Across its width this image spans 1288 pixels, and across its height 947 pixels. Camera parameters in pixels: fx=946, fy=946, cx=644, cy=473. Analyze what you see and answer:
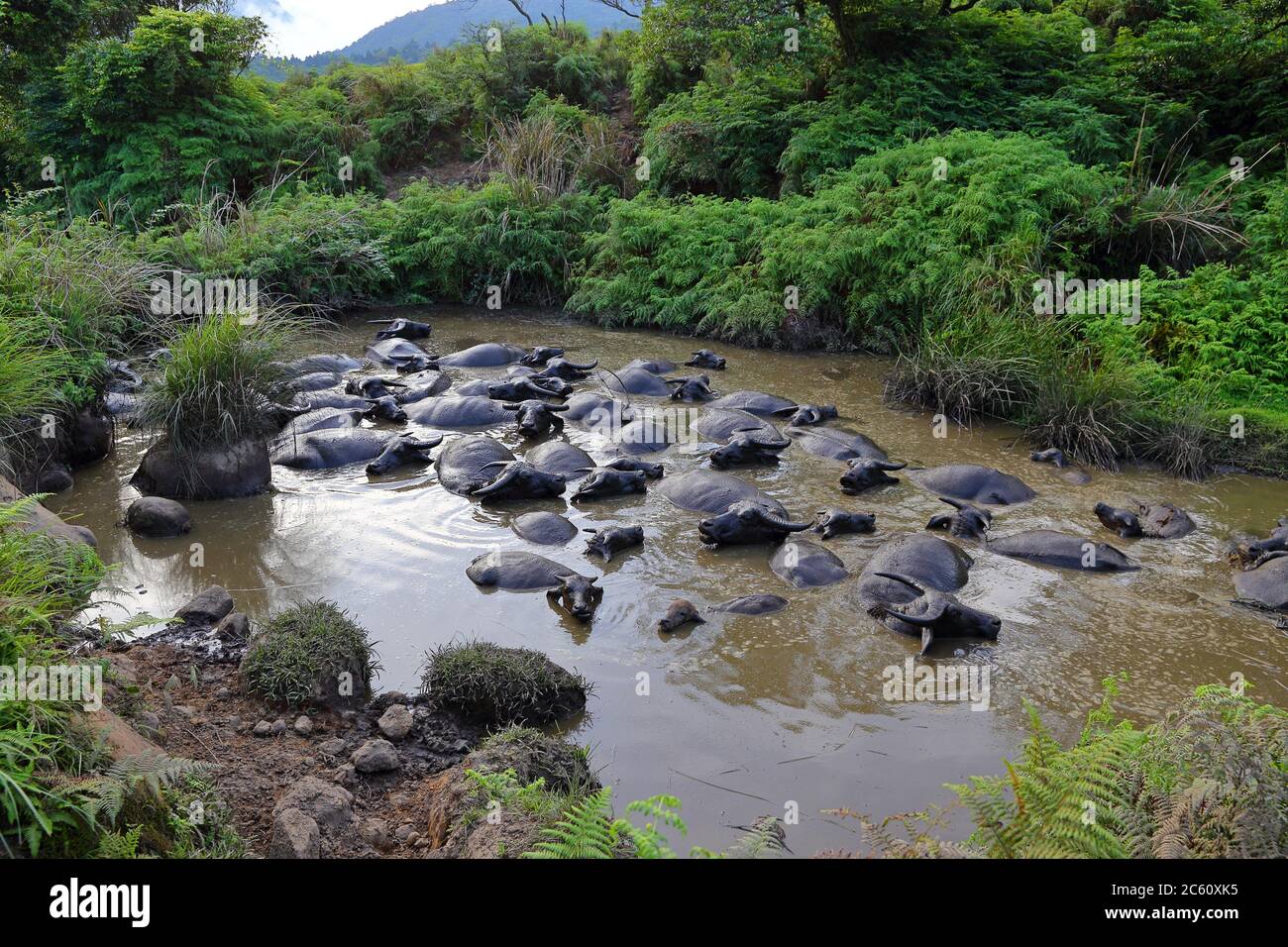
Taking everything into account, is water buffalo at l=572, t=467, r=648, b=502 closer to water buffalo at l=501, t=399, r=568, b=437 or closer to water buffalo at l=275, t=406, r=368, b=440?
water buffalo at l=501, t=399, r=568, b=437

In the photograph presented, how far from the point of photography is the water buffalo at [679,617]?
6.01 meters

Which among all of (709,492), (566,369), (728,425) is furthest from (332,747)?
(566,369)

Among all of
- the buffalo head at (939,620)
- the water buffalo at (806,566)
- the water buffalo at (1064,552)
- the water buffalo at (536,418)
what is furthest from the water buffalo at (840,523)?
the water buffalo at (536,418)

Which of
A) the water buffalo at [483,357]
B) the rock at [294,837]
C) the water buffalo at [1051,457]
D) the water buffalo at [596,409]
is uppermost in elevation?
the water buffalo at [483,357]

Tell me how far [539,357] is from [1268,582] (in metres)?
8.77

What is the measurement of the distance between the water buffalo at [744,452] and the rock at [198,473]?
422cm

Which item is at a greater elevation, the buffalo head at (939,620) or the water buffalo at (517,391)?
the water buffalo at (517,391)

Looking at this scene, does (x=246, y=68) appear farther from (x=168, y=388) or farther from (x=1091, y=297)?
(x=1091, y=297)

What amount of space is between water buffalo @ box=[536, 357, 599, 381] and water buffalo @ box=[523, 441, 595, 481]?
280 cm

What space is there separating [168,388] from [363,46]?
238ft

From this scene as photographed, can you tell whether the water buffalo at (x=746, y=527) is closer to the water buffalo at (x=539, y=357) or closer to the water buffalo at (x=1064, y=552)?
the water buffalo at (x=1064, y=552)

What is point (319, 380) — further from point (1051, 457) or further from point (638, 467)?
point (1051, 457)

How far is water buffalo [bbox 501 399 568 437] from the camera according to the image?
9.95 meters

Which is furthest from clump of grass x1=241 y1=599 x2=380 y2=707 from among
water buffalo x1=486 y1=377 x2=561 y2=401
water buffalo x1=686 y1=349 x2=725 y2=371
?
water buffalo x1=686 y1=349 x2=725 y2=371
